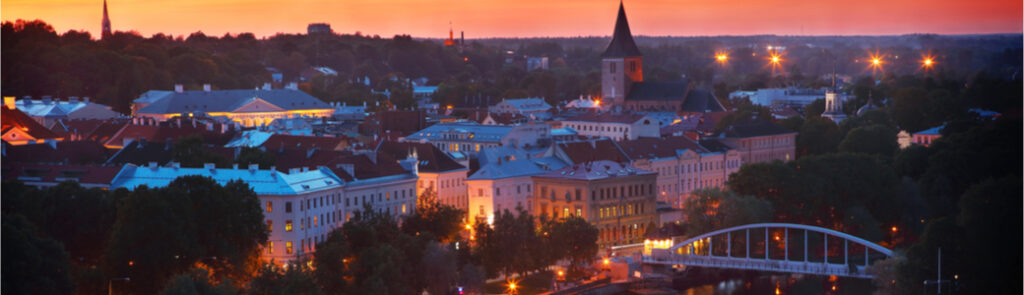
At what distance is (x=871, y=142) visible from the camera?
61.9 m

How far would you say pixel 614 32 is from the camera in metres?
91.9

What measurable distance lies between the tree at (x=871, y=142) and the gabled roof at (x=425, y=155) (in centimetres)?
2110

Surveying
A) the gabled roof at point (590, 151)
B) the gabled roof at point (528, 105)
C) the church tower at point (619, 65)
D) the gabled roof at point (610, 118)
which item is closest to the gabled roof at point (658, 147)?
the gabled roof at point (590, 151)

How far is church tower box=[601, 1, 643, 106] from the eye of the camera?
91.0 m

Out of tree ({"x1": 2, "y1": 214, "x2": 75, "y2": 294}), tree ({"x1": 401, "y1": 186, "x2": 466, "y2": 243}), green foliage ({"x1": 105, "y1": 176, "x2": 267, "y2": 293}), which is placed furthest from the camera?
tree ({"x1": 401, "y1": 186, "x2": 466, "y2": 243})

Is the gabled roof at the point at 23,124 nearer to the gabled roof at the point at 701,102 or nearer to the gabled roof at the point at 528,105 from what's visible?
the gabled roof at the point at 528,105

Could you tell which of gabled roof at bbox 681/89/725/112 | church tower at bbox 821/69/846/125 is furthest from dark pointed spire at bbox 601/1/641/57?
church tower at bbox 821/69/846/125

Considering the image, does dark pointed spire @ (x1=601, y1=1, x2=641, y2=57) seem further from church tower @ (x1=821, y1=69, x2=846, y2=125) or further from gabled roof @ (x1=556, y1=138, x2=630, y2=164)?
gabled roof @ (x1=556, y1=138, x2=630, y2=164)

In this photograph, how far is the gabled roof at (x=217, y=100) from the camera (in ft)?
248

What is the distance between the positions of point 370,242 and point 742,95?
74.9 m

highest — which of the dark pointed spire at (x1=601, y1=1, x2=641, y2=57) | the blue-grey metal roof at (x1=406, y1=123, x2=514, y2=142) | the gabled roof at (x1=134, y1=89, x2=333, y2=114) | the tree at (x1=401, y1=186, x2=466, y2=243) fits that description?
the dark pointed spire at (x1=601, y1=1, x2=641, y2=57)

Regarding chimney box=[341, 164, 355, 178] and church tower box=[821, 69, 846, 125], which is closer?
chimney box=[341, 164, 355, 178]

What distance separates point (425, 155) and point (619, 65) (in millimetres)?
45724

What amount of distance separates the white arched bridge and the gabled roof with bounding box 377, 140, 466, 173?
270 inches
